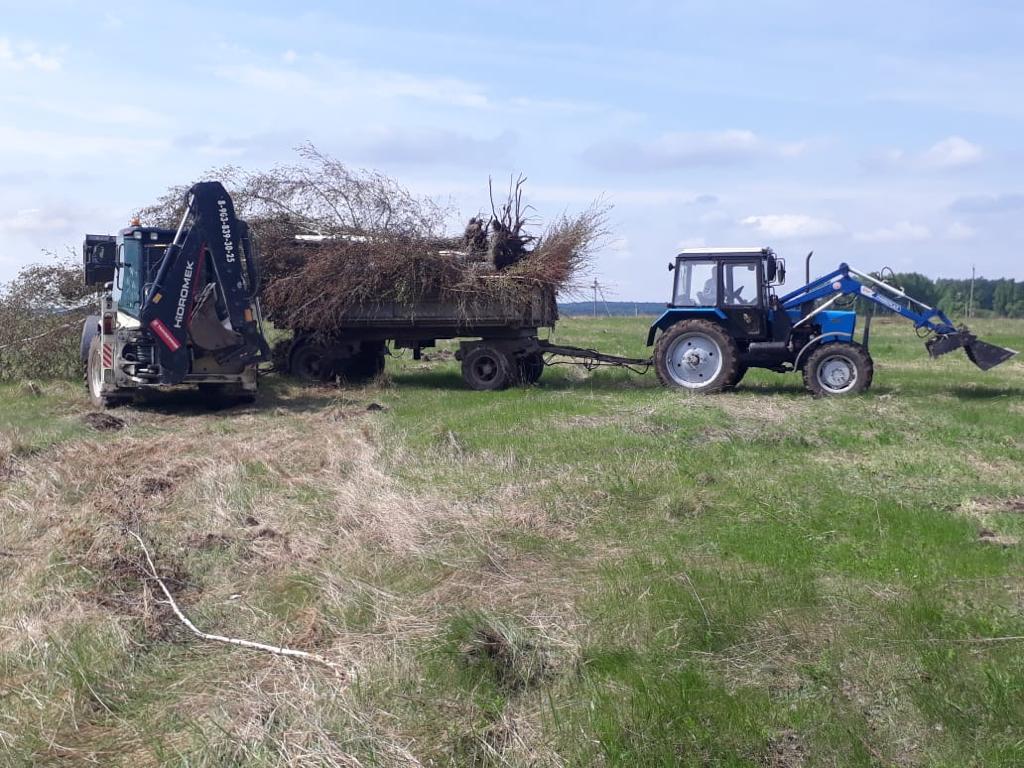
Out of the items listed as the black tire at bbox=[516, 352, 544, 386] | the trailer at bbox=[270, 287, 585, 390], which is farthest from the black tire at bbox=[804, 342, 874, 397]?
the black tire at bbox=[516, 352, 544, 386]

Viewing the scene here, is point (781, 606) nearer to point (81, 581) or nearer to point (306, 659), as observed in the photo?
point (306, 659)

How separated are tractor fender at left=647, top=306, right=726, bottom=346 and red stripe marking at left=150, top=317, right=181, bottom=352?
731 cm

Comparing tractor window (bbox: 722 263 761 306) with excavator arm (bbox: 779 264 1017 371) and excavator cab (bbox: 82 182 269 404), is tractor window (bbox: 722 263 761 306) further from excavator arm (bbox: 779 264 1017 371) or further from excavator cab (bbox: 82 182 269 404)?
excavator cab (bbox: 82 182 269 404)

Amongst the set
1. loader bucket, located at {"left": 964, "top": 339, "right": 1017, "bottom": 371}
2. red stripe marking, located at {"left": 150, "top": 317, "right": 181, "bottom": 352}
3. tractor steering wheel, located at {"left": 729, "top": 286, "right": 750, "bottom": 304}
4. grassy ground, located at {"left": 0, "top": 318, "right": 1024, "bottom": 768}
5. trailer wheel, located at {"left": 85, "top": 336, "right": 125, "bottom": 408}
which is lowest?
grassy ground, located at {"left": 0, "top": 318, "right": 1024, "bottom": 768}

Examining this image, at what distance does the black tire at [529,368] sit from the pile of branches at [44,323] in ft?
24.3

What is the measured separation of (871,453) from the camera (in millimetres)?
10648

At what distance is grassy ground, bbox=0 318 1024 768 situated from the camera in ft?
14.8

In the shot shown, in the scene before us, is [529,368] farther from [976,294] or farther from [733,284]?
[976,294]

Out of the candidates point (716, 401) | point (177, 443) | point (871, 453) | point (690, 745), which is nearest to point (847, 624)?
point (690, 745)

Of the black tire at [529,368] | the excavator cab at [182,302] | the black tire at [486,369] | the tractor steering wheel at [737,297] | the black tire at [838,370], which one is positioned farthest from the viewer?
the black tire at [529,368]

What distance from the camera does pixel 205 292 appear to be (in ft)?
47.0

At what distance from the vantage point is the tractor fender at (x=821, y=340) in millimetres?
15992

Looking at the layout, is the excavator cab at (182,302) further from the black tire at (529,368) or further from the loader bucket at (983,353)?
the loader bucket at (983,353)

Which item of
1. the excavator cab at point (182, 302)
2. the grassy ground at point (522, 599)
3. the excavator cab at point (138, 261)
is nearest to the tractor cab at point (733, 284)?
the grassy ground at point (522, 599)
